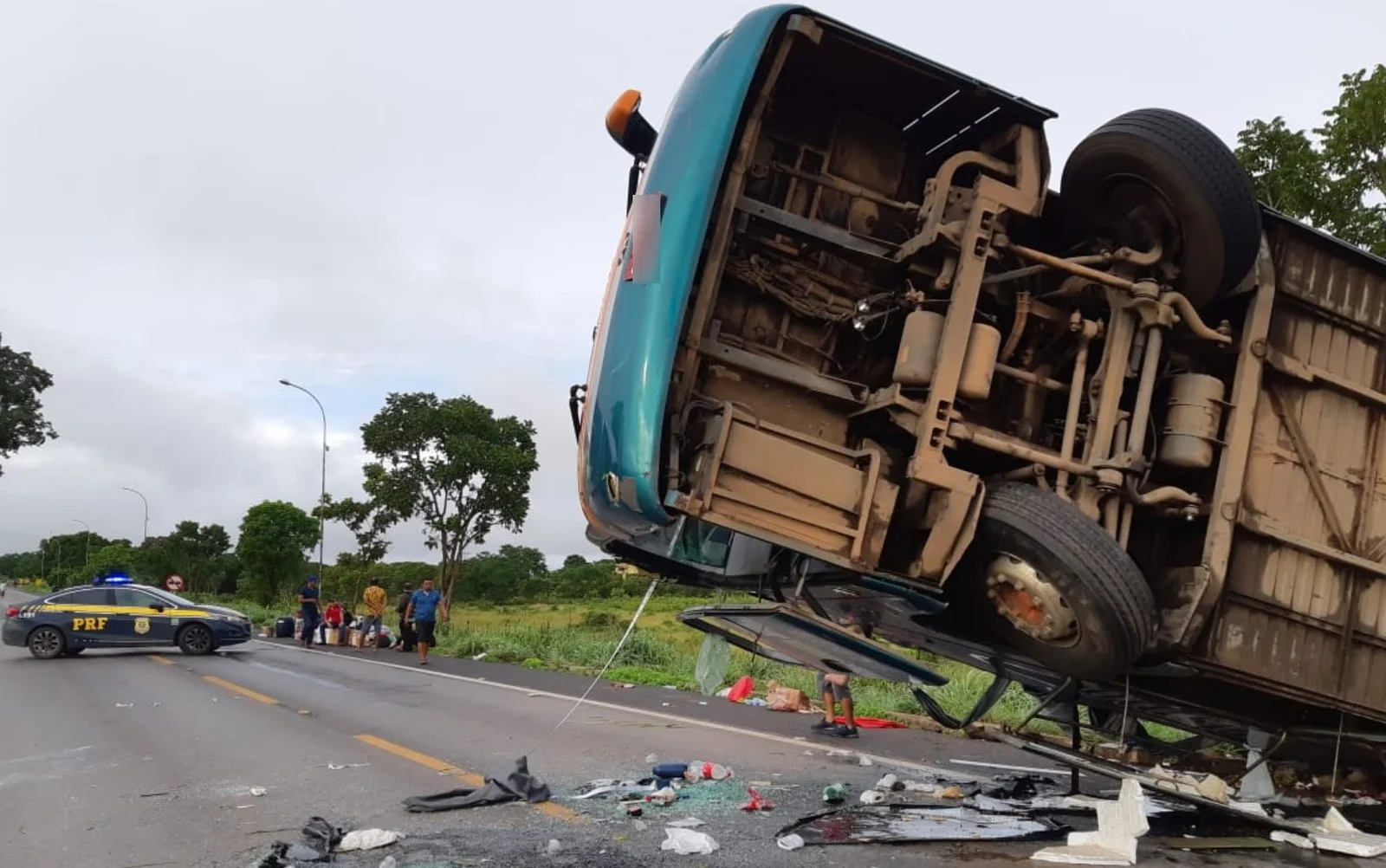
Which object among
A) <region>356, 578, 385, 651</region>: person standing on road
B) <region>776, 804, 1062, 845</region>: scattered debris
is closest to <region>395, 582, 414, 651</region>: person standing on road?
<region>356, 578, 385, 651</region>: person standing on road

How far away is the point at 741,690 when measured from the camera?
37.1 feet

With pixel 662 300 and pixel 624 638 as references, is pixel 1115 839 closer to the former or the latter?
pixel 624 638

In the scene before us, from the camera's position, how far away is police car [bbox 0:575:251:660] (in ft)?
53.4

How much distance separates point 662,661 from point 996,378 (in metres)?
12.0

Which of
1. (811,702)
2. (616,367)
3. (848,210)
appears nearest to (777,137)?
(848,210)

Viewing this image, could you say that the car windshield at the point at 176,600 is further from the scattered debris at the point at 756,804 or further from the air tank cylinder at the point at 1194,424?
the air tank cylinder at the point at 1194,424

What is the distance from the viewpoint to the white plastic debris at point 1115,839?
14.0 feet

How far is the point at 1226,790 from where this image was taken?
16.1 feet

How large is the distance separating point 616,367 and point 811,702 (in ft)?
24.0

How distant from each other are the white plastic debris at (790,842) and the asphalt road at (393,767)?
73 mm

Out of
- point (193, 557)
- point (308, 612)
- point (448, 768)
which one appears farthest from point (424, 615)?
point (193, 557)

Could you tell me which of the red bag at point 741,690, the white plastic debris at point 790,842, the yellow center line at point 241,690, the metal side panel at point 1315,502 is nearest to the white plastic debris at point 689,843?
the white plastic debris at point 790,842

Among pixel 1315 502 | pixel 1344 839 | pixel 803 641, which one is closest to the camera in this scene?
pixel 1315 502

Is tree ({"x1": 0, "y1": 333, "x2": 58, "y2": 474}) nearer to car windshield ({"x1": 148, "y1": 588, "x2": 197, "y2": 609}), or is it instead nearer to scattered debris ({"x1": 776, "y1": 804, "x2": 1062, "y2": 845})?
car windshield ({"x1": 148, "y1": 588, "x2": 197, "y2": 609})
